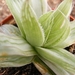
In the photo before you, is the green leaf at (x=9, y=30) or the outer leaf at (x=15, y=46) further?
the green leaf at (x=9, y=30)

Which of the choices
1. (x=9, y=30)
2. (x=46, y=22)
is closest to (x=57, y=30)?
(x=46, y=22)

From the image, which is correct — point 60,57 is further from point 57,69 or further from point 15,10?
point 15,10

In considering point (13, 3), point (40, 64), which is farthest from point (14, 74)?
point (13, 3)

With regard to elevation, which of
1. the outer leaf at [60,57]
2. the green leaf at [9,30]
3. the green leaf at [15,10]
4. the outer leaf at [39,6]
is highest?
the green leaf at [15,10]

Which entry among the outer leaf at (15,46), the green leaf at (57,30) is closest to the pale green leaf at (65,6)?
the green leaf at (57,30)

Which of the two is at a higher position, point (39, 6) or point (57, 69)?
point (39, 6)

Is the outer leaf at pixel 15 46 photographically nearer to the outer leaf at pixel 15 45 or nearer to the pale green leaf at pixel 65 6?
the outer leaf at pixel 15 45

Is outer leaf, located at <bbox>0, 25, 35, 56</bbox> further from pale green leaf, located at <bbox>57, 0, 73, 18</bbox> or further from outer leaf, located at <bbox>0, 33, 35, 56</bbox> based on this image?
pale green leaf, located at <bbox>57, 0, 73, 18</bbox>
